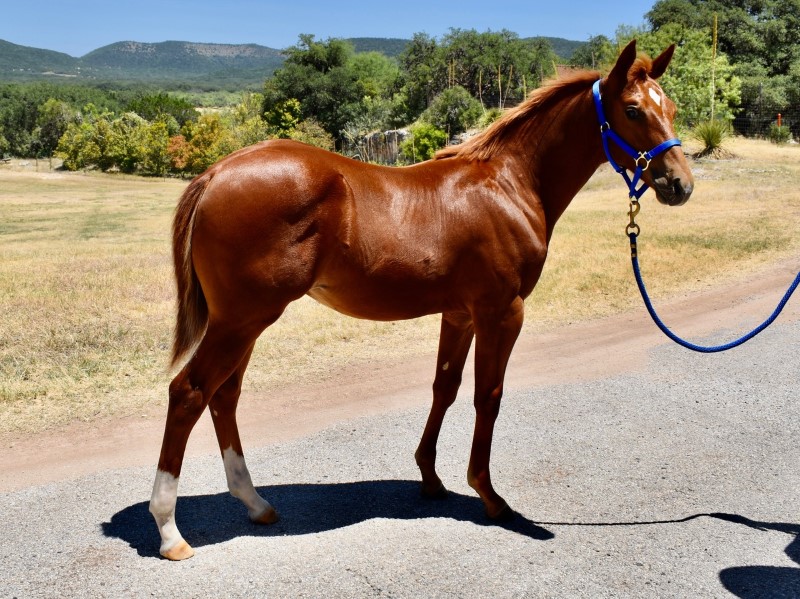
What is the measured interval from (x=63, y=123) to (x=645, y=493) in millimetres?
84221

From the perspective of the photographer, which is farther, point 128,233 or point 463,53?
point 463,53

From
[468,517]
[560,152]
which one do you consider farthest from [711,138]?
[468,517]

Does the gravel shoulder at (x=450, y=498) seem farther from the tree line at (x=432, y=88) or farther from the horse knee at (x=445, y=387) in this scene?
the tree line at (x=432, y=88)

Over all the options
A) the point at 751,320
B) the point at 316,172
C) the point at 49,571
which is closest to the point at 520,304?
the point at 316,172

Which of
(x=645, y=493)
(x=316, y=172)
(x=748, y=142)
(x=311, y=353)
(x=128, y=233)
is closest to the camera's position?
(x=316, y=172)

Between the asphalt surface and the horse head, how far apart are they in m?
1.96

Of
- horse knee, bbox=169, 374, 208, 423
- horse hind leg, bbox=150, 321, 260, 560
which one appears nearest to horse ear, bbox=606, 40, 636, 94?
horse hind leg, bbox=150, 321, 260, 560

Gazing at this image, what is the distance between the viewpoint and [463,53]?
49844mm

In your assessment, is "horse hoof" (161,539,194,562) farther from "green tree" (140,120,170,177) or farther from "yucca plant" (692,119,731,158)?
"green tree" (140,120,170,177)

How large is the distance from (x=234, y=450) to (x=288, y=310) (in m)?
5.67

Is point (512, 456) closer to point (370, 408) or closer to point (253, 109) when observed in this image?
point (370, 408)

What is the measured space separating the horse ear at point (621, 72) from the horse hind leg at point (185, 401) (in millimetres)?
2483

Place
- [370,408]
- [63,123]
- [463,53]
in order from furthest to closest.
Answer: [63,123], [463,53], [370,408]

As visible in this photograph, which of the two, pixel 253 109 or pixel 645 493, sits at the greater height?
pixel 253 109
